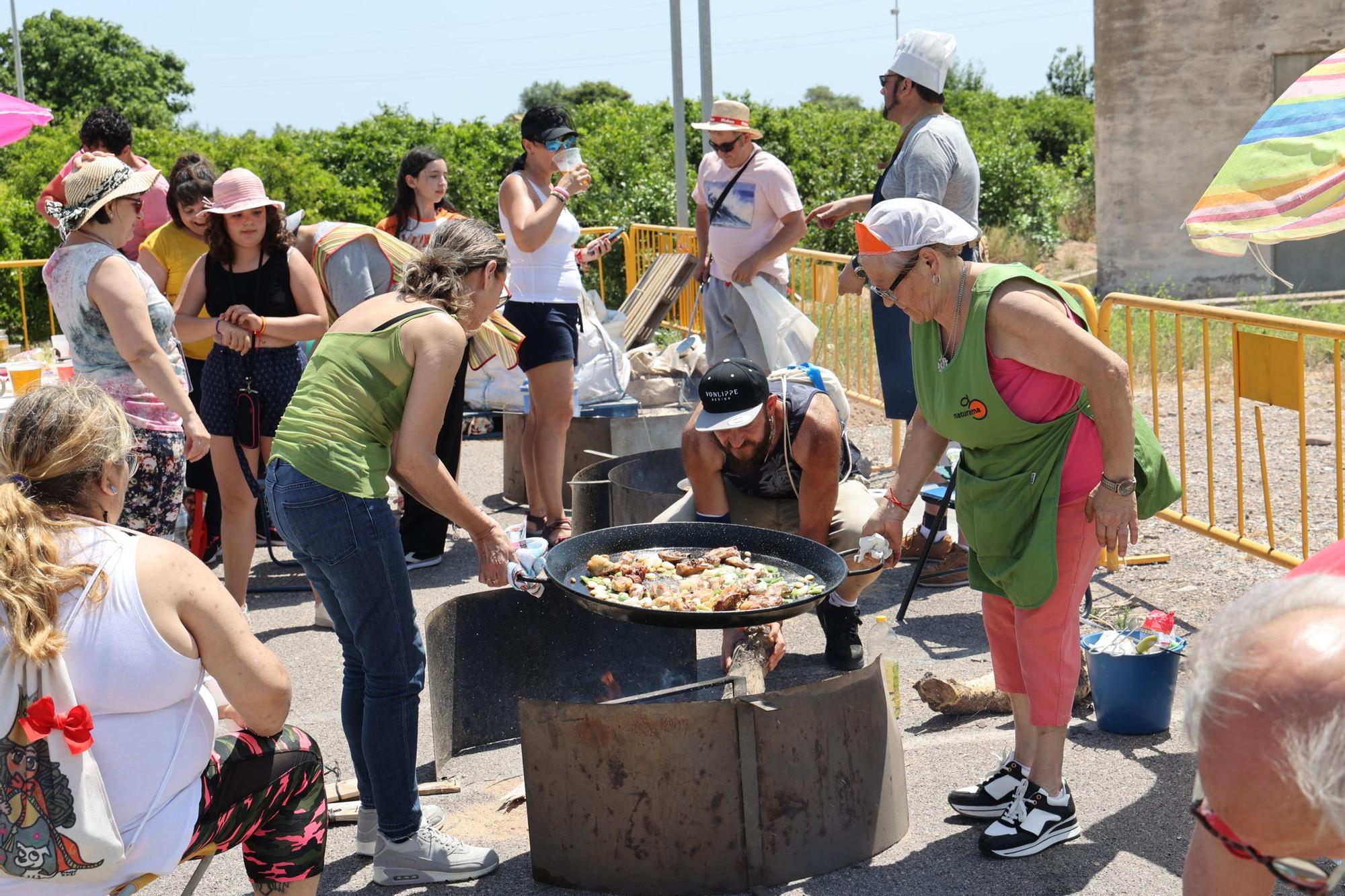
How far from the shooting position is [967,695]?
15.4 ft

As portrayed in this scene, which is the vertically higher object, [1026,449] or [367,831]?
[1026,449]

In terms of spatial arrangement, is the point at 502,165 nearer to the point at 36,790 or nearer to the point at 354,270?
the point at 354,270

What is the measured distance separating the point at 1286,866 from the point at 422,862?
108 inches

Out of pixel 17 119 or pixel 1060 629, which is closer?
pixel 1060 629

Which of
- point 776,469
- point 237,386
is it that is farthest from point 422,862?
point 237,386

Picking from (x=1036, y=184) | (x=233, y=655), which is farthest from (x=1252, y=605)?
(x=1036, y=184)

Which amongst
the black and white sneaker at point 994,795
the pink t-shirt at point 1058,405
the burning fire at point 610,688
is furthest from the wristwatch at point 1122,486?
the burning fire at point 610,688

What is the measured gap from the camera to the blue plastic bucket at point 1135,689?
4301 millimetres

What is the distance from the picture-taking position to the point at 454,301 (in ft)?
12.1

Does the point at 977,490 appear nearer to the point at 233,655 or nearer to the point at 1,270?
the point at 233,655

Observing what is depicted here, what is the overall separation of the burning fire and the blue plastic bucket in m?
1.71

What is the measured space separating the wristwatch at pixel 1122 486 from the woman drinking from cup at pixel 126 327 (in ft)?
→ 10.8

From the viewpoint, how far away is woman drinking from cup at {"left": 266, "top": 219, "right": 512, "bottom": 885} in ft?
11.6

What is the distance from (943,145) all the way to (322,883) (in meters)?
4.13
